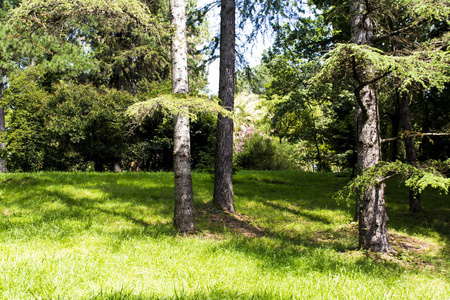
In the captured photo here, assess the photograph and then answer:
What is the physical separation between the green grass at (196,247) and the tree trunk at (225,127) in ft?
1.77

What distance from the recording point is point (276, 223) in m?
7.68

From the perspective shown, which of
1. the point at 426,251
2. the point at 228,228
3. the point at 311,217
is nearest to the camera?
the point at 426,251

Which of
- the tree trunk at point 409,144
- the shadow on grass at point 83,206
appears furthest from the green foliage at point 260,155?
the tree trunk at point 409,144

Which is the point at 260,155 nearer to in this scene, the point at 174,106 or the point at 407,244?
the point at 407,244

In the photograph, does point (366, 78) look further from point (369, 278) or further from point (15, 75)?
point (15, 75)

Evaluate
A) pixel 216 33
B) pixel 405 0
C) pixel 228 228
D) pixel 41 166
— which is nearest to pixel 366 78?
pixel 405 0

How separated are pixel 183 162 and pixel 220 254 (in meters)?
2.10

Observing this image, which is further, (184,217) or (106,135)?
(106,135)

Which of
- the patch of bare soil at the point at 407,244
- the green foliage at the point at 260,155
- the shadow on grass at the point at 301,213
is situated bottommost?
the patch of bare soil at the point at 407,244

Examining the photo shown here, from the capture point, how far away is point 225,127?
319 inches

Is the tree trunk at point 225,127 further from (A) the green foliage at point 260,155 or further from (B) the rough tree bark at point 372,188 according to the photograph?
(A) the green foliage at point 260,155

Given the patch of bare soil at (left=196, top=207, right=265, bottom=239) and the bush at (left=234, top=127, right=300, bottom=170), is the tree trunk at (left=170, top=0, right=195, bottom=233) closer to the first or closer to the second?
the patch of bare soil at (left=196, top=207, right=265, bottom=239)

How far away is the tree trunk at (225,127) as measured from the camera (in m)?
8.09

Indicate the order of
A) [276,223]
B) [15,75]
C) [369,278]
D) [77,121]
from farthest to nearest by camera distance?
[15,75] < [77,121] < [276,223] < [369,278]
